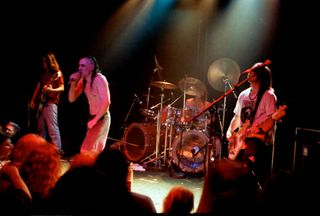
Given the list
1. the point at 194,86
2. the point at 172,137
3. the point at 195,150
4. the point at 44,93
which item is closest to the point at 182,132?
the point at 195,150

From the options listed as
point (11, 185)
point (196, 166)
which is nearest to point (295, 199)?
point (11, 185)

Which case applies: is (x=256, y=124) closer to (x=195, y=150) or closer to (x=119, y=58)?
(x=195, y=150)

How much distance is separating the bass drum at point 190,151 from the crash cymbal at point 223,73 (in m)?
1.25

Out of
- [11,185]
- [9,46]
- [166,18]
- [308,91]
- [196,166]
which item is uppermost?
[166,18]

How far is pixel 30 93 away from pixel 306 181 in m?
8.55

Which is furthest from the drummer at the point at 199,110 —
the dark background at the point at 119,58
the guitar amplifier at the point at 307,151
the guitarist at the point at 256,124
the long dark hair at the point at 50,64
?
the long dark hair at the point at 50,64

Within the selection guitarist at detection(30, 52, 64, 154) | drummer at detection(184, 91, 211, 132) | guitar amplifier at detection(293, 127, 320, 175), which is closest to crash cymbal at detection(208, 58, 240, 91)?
drummer at detection(184, 91, 211, 132)

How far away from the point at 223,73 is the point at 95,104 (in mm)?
3782

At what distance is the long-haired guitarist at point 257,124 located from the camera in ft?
17.5

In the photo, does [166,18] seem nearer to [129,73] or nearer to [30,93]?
[129,73]

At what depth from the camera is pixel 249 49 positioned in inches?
391

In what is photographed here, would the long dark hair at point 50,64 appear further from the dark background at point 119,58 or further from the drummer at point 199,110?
the drummer at point 199,110

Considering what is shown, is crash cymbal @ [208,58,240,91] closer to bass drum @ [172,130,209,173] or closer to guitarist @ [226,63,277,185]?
bass drum @ [172,130,209,173]

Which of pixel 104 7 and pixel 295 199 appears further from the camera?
pixel 104 7
